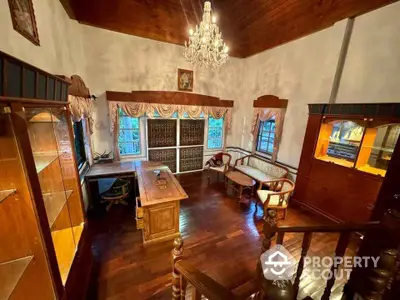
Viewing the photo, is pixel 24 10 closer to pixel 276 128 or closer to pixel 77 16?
pixel 77 16

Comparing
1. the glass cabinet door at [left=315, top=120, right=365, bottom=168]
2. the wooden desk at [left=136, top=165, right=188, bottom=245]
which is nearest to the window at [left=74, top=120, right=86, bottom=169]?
the wooden desk at [left=136, top=165, right=188, bottom=245]

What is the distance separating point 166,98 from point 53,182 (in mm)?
3552

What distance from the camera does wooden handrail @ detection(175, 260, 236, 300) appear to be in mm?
783

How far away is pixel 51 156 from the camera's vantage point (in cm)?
161

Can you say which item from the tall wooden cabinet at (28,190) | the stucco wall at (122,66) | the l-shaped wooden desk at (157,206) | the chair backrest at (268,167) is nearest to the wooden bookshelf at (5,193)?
the tall wooden cabinet at (28,190)

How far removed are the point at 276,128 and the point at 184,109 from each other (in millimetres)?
2554

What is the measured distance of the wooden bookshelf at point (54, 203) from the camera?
1.45 m

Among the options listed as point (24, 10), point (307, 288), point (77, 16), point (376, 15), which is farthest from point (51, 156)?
point (376, 15)

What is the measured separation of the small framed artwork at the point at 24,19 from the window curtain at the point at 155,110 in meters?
2.35

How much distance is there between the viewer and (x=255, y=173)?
470cm

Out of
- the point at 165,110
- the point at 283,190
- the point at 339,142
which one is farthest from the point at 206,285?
the point at 165,110

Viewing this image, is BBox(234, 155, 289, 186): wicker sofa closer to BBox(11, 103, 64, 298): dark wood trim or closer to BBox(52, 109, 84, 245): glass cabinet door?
BBox(52, 109, 84, 245): glass cabinet door

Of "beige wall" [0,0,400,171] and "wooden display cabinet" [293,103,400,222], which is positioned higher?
"beige wall" [0,0,400,171]

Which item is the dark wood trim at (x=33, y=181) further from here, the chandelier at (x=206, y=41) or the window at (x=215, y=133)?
the window at (x=215, y=133)
